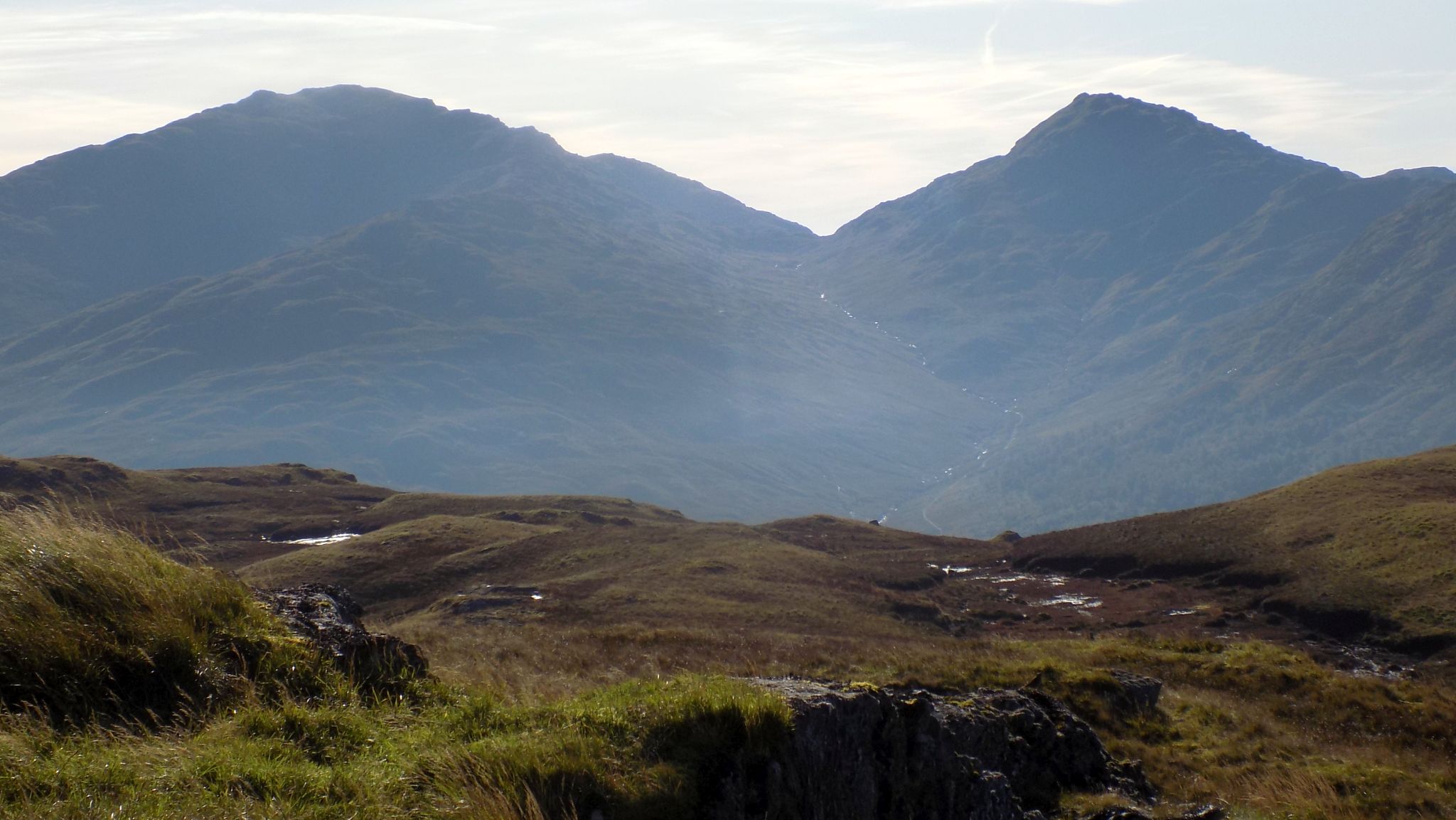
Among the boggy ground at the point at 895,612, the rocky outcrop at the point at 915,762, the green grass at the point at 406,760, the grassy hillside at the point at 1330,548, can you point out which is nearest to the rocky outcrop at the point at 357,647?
the green grass at the point at 406,760

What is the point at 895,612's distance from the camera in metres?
42.0

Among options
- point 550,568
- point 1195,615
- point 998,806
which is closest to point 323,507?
point 550,568

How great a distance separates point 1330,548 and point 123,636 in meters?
46.0

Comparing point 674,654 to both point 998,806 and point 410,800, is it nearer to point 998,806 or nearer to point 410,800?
point 998,806

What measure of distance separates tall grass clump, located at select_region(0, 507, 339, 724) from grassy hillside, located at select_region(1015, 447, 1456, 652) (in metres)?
34.7

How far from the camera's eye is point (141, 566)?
29.8 ft

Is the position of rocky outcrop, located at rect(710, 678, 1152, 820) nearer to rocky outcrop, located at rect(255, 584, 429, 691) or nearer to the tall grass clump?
rocky outcrop, located at rect(255, 584, 429, 691)

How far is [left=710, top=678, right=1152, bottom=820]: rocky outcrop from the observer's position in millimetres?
8727

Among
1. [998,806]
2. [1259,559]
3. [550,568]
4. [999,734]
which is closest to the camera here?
[998,806]

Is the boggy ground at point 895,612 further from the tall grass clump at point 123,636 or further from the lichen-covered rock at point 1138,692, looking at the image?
the tall grass clump at point 123,636

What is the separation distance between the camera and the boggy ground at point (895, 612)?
1578 cm

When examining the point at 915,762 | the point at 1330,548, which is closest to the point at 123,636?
the point at 915,762

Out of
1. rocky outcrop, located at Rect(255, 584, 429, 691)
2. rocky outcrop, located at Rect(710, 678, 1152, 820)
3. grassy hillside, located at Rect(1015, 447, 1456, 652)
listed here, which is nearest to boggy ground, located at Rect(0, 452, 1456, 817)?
grassy hillside, located at Rect(1015, 447, 1456, 652)

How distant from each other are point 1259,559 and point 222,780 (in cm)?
4624
